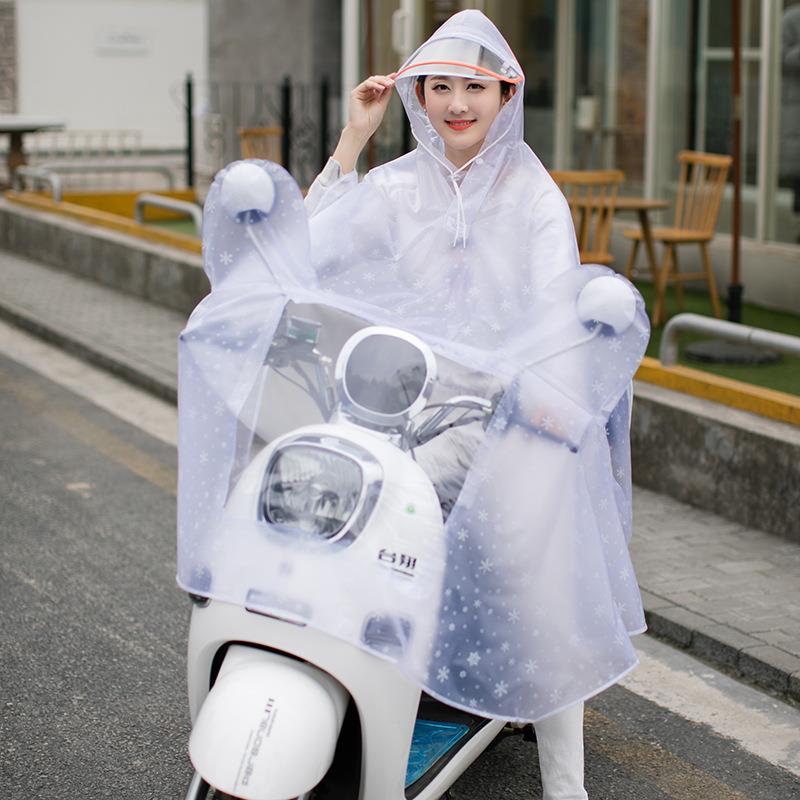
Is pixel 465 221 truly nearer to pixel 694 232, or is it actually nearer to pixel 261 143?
pixel 694 232

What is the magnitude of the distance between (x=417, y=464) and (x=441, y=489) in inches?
4.8

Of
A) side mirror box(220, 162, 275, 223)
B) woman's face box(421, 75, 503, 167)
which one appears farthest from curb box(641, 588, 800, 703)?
side mirror box(220, 162, 275, 223)

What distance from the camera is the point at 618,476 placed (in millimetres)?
3453

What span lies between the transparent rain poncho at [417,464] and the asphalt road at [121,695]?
0.91m

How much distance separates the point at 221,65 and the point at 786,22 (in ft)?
36.9

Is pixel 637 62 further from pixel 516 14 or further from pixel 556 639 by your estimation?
pixel 556 639

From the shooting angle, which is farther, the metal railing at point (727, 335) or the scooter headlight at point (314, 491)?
the metal railing at point (727, 335)

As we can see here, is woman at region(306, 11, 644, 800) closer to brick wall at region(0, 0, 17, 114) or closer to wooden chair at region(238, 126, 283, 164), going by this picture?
wooden chair at region(238, 126, 283, 164)

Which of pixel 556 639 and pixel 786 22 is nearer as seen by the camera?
pixel 556 639

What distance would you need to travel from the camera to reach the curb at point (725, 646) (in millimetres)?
4531

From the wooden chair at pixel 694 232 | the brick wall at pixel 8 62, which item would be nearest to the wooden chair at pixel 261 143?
the wooden chair at pixel 694 232

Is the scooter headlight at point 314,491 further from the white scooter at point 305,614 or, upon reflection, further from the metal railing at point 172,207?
A: the metal railing at point 172,207

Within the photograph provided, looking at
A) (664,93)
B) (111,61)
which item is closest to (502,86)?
(664,93)

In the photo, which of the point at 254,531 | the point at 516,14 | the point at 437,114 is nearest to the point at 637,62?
the point at 516,14
